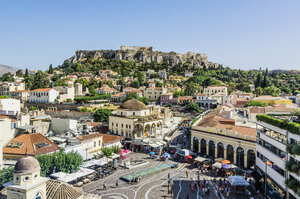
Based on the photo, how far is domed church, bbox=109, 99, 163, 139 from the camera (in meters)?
39.4

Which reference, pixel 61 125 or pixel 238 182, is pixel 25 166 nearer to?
pixel 238 182

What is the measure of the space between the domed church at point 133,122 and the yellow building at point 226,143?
980cm

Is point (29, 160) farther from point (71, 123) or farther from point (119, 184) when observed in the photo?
point (71, 123)

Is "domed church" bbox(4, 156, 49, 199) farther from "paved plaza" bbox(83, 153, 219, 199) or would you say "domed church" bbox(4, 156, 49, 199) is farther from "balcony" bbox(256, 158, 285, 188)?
"balcony" bbox(256, 158, 285, 188)

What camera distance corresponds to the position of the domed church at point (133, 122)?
3941cm

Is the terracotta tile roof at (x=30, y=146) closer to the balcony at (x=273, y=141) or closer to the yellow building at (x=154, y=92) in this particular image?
the balcony at (x=273, y=141)

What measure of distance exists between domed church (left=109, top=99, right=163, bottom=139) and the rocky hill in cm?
11039

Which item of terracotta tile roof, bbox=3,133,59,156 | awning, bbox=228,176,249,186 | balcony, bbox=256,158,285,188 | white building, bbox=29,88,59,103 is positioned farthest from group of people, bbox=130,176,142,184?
white building, bbox=29,88,59,103

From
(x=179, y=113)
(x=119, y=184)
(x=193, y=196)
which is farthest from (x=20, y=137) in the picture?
(x=179, y=113)

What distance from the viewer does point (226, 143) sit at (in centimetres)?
2866

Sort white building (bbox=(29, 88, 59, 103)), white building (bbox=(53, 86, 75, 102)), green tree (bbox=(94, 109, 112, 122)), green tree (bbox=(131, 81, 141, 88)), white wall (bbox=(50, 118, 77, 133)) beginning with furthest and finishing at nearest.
Answer: green tree (bbox=(131, 81, 141, 88)) → white building (bbox=(53, 86, 75, 102)) → white building (bbox=(29, 88, 59, 103)) → green tree (bbox=(94, 109, 112, 122)) → white wall (bbox=(50, 118, 77, 133))

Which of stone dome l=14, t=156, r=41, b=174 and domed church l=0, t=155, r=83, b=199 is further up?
stone dome l=14, t=156, r=41, b=174

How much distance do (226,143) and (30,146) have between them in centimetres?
2142

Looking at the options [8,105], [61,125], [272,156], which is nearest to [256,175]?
[272,156]
